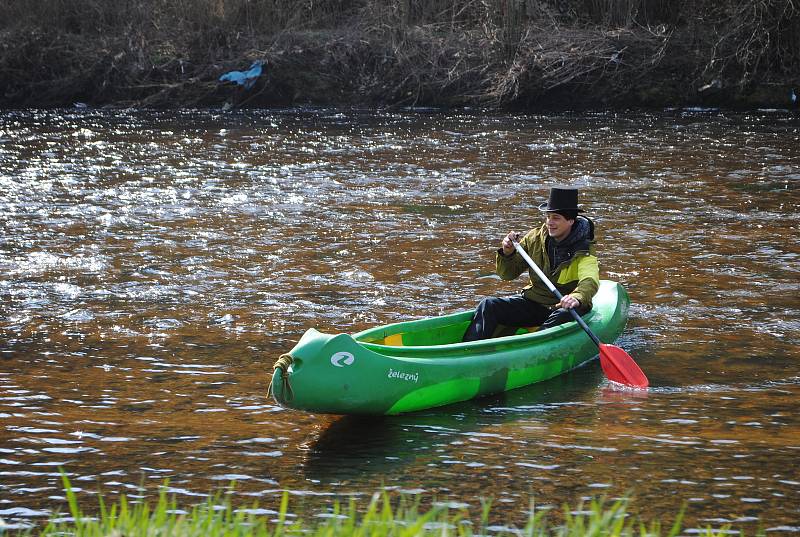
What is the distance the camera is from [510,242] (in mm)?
6871

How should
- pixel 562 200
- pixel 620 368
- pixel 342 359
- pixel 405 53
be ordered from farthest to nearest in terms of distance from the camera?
pixel 405 53 < pixel 562 200 < pixel 620 368 < pixel 342 359

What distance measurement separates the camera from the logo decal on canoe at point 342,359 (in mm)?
5363

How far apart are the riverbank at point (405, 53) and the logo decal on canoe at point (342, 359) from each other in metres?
14.8

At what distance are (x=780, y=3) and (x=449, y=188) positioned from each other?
8.06 m

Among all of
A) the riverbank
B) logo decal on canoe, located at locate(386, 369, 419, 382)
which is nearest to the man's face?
logo decal on canoe, located at locate(386, 369, 419, 382)

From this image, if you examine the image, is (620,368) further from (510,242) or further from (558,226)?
(510,242)

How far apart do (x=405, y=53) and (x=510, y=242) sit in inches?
572

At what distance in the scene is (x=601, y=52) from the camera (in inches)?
770

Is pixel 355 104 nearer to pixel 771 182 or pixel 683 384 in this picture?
pixel 771 182

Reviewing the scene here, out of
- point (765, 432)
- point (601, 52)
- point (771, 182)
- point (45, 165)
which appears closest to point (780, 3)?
point (601, 52)

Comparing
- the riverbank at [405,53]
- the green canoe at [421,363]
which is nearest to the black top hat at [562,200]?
the green canoe at [421,363]

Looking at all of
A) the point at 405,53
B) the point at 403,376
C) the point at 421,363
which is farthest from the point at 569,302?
the point at 405,53

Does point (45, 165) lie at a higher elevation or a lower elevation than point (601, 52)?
lower

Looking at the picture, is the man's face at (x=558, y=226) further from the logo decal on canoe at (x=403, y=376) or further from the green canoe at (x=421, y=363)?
the logo decal on canoe at (x=403, y=376)
